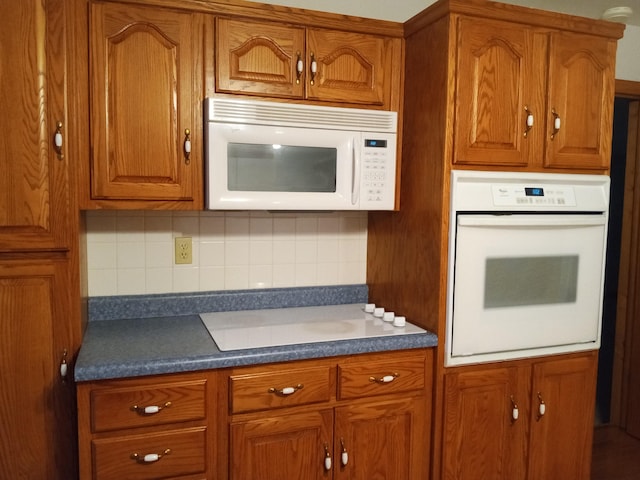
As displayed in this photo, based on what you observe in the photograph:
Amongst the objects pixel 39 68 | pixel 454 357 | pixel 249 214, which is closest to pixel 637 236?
pixel 454 357

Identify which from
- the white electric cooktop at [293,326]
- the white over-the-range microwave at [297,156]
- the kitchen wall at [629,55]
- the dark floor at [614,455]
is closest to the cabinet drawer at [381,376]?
the white electric cooktop at [293,326]

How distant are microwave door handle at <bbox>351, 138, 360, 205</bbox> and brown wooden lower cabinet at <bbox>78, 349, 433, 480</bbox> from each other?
623 mm

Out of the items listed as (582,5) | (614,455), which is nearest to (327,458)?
(614,455)

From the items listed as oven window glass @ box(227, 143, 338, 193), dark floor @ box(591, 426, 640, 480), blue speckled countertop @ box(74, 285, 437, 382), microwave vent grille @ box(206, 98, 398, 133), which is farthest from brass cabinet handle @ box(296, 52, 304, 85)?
dark floor @ box(591, 426, 640, 480)

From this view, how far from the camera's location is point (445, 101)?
1.96 metres

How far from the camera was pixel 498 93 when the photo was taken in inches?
80.2

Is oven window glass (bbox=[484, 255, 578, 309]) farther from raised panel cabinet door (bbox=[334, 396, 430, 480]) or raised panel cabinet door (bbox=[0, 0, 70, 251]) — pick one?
raised panel cabinet door (bbox=[0, 0, 70, 251])

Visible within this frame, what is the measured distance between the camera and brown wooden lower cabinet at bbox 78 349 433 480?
1.64 m

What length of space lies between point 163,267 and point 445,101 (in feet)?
4.32

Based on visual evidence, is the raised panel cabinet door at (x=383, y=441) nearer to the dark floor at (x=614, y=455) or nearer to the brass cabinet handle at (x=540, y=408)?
the brass cabinet handle at (x=540, y=408)

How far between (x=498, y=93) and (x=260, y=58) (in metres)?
0.91

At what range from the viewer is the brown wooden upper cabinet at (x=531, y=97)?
6.53ft

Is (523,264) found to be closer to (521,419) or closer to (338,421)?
(521,419)

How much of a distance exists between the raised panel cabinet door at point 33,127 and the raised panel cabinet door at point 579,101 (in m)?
1.79
